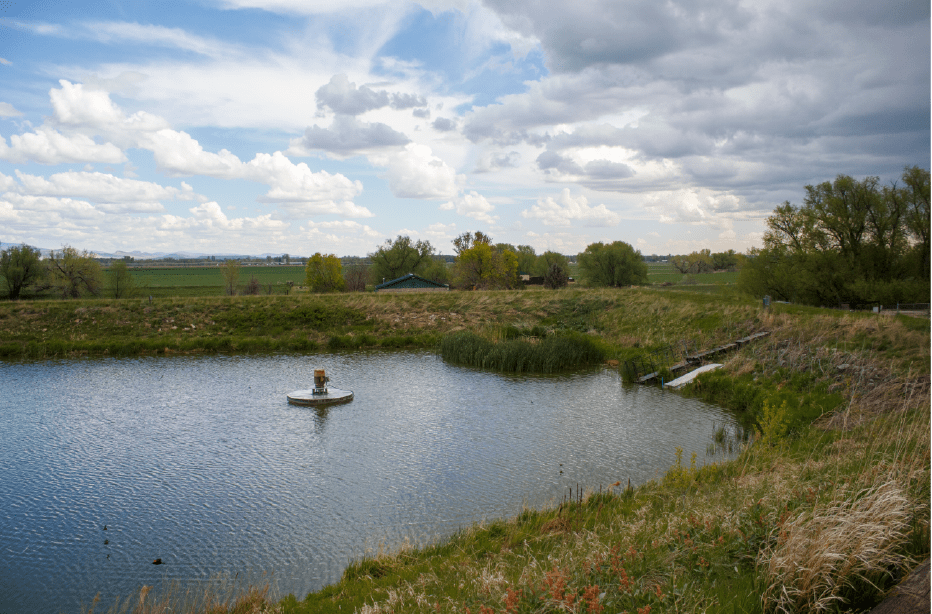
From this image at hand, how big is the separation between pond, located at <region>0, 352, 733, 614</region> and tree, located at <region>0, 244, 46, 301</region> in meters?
51.2

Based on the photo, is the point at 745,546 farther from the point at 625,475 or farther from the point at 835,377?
the point at 835,377

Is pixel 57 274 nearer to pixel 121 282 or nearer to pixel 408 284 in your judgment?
pixel 121 282

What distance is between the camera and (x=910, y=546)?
5.36 m

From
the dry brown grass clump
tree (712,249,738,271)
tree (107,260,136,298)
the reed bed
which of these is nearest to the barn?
tree (107,260,136,298)

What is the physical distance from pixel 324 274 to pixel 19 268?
1411 inches

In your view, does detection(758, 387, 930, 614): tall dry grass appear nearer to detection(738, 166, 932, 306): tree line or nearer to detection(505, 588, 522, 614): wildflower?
detection(505, 588, 522, 614): wildflower

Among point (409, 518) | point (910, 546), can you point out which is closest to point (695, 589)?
point (910, 546)

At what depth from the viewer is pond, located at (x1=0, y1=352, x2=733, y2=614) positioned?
8188 mm

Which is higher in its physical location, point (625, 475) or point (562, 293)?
point (562, 293)

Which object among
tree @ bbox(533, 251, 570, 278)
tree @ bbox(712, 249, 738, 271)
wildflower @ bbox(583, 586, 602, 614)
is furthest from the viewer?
tree @ bbox(712, 249, 738, 271)

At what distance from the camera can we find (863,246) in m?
39.8

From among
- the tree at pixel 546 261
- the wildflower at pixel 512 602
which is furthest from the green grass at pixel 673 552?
the tree at pixel 546 261

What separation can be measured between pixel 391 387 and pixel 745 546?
1523cm

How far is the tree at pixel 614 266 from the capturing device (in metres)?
95.7
